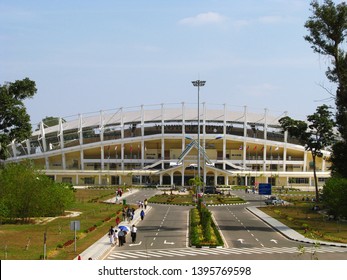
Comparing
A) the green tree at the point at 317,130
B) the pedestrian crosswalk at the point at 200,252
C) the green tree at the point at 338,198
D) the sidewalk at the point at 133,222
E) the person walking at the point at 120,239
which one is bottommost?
the pedestrian crosswalk at the point at 200,252

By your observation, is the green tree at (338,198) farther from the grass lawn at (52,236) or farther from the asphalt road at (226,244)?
the grass lawn at (52,236)

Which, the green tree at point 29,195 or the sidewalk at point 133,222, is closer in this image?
the sidewalk at point 133,222

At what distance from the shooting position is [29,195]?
63.0 m

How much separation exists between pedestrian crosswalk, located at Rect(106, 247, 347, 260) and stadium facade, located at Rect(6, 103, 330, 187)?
10041cm

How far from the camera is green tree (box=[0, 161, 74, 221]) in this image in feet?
203

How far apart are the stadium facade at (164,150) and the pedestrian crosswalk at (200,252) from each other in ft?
329

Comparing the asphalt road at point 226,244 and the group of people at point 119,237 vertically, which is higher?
the group of people at point 119,237

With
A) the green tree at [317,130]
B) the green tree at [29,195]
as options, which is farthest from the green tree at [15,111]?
the green tree at [317,130]

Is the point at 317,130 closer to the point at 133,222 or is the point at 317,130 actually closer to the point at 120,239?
the point at 133,222

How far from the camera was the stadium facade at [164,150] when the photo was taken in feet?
481

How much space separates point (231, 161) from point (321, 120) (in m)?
59.1

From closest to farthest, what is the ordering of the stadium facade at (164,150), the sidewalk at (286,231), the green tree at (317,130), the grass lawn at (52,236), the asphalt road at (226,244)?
the asphalt road at (226,244)
the grass lawn at (52,236)
the sidewalk at (286,231)
the green tree at (317,130)
the stadium facade at (164,150)

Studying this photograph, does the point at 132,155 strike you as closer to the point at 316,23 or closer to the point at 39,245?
the point at 316,23

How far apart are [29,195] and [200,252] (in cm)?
2824
